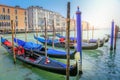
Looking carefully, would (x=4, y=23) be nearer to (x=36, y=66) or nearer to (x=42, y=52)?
(x=42, y=52)

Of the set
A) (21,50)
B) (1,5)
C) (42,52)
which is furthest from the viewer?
A: (1,5)

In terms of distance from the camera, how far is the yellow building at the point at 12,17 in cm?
3691

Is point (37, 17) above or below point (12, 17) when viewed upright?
above

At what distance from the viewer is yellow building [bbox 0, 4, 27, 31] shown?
36.9 meters

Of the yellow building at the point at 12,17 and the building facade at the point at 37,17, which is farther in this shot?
the building facade at the point at 37,17

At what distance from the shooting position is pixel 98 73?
7.99 m

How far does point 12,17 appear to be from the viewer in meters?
39.8

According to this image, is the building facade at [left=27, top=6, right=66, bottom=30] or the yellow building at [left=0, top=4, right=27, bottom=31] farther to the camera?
the building facade at [left=27, top=6, right=66, bottom=30]

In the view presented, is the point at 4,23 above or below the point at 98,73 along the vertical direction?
above

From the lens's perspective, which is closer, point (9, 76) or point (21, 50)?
point (9, 76)

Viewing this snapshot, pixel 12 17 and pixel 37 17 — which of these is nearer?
pixel 12 17

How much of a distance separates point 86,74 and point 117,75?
1493 millimetres

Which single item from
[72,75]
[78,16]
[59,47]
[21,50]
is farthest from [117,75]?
[59,47]

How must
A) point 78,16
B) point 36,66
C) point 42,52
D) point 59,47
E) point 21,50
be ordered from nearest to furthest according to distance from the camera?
point 78,16 → point 36,66 → point 21,50 → point 42,52 → point 59,47
